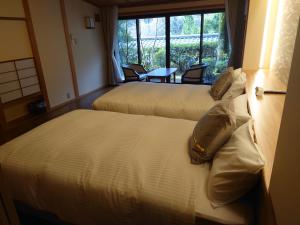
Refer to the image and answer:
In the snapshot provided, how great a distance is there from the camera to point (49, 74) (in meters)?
4.36

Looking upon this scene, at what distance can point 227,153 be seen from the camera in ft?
3.99

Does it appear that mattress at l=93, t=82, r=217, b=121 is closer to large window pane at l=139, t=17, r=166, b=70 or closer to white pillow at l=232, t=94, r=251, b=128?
white pillow at l=232, t=94, r=251, b=128

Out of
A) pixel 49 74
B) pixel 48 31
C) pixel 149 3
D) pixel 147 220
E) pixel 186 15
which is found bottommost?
pixel 147 220

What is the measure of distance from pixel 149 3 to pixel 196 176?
16.9ft

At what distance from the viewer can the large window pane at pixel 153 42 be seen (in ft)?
18.6

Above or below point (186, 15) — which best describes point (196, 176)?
below

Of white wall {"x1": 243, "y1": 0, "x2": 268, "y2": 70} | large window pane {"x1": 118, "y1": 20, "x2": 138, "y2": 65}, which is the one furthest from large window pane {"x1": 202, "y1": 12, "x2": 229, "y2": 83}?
large window pane {"x1": 118, "y1": 20, "x2": 138, "y2": 65}

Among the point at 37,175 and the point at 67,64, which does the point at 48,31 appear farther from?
the point at 37,175

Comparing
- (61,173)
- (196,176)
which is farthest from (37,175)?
(196,176)

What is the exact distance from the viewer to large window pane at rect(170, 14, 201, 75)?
535 cm

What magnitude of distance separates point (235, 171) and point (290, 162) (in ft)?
1.35

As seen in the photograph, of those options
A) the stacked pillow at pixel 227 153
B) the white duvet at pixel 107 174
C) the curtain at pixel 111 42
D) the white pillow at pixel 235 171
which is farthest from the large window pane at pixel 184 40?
the white pillow at pixel 235 171

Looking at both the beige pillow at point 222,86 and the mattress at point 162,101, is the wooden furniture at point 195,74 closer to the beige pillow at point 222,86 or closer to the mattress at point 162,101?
the mattress at point 162,101

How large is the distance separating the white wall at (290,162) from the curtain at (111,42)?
5718 millimetres
